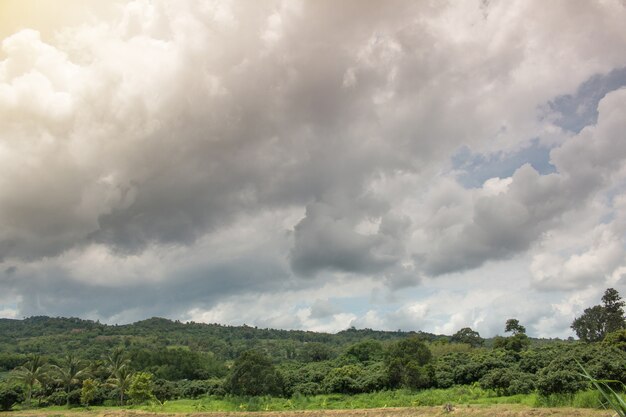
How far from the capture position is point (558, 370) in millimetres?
35031

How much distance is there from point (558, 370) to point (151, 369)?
78951 millimetres

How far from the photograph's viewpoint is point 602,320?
89.2m

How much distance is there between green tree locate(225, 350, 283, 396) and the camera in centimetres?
6128

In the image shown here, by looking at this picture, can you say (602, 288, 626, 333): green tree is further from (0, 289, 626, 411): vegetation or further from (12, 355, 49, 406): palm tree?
(12, 355, 49, 406): palm tree

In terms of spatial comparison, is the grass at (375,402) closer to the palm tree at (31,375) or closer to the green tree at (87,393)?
the green tree at (87,393)

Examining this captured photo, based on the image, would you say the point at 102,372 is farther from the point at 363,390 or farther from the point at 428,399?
the point at 428,399

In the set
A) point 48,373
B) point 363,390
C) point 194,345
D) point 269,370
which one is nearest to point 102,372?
point 48,373

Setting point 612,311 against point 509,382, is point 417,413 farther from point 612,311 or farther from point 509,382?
point 612,311

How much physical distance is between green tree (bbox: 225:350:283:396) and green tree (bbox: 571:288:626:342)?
205 feet

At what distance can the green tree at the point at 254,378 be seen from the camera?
6128 centimetres

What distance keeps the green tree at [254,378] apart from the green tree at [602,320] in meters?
62.6

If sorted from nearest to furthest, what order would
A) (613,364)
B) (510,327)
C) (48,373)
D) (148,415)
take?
(613,364) < (148,415) < (48,373) < (510,327)

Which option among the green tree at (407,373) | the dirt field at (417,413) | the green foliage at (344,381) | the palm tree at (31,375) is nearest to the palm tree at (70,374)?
the palm tree at (31,375)

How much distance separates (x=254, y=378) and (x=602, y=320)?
222 ft
